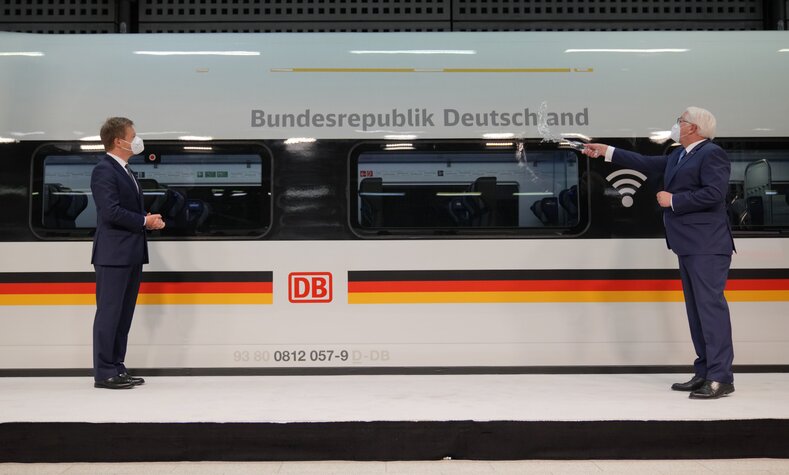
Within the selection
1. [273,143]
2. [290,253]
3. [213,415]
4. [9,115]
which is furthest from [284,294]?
[9,115]

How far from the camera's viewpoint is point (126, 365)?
5.01 m

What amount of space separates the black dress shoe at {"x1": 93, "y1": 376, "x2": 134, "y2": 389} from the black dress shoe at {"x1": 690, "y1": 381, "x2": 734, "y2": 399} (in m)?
3.43

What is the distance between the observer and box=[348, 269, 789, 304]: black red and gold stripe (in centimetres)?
497

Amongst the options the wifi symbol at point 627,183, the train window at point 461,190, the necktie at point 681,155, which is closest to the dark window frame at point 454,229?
the train window at point 461,190

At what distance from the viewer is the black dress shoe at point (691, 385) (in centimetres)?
443

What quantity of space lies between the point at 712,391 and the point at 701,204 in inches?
43.0

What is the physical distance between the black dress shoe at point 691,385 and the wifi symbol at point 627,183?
4.22 ft

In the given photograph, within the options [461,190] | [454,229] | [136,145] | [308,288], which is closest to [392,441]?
[308,288]

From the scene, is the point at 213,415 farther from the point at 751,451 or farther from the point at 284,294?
the point at 751,451

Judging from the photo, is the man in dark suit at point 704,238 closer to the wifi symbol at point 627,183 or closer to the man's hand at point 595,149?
the man's hand at point 595,149

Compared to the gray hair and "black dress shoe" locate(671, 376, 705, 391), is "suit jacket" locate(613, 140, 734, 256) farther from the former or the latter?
"black dress shoe" locate(671, 376, 705, 391)

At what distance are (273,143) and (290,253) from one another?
783 mm

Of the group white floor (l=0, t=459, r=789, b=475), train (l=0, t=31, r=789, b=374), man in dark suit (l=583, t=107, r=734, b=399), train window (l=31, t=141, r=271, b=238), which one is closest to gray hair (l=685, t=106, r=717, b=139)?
man in dark suit (l=583, t=107, r=734, b=399)

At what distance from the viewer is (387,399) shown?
415cm
